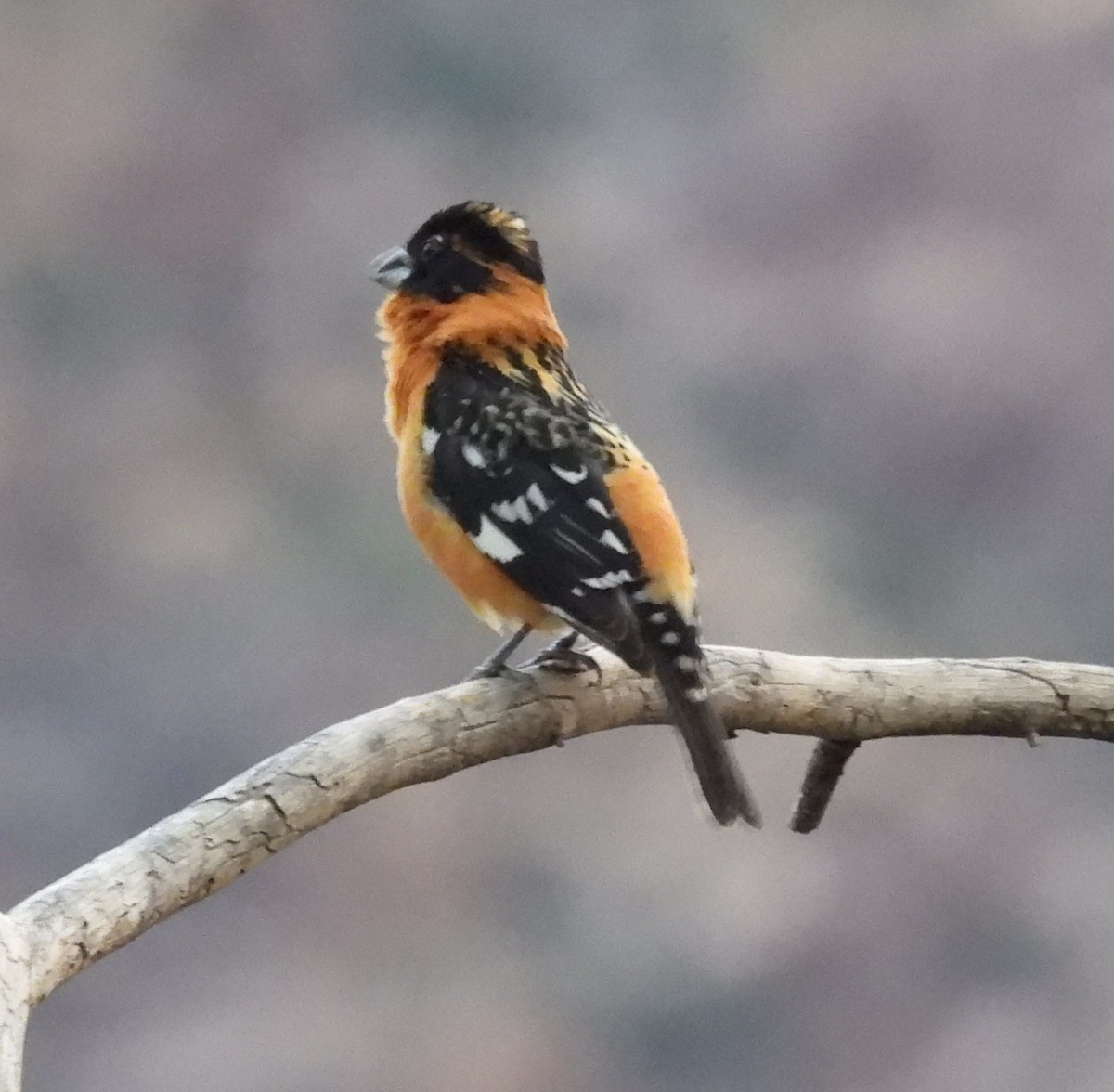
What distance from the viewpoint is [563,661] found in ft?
6.28

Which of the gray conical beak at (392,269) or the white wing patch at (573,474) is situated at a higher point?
the gray conical beak at (392,269)

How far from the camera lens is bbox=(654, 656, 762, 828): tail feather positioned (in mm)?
1770

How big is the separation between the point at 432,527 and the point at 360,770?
48 centimetres

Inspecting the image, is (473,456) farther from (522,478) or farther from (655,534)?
(655,534)

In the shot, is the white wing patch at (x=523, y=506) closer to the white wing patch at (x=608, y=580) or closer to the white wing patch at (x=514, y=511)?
the white wing patch at (x=514, y=511)

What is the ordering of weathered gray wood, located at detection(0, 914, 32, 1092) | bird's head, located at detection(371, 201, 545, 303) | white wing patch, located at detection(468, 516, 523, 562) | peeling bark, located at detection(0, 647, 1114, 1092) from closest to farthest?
weathered gray wood, located at detection(0, 914, 32, 1092) → peeling bark, located at detection(0, 647, 1114, 1092) → white wing patch, located at detection(468, 516, 523, 562) → bird's head, located at detection(371, 201, 545, 303)

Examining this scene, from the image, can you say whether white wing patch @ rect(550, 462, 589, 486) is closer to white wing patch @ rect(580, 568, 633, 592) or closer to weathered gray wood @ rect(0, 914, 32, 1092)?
white wing patch @ rect(580, 568, 633, 592)

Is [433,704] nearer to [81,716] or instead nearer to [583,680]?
[583,680]

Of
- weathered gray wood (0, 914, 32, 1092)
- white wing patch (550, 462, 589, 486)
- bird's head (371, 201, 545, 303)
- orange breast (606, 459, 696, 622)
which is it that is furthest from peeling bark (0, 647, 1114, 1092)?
bird's head (371, 201, 545, 303)

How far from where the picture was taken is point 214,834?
147cm

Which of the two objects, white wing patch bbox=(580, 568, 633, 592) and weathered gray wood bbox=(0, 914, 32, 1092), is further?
white wing patch bbox=(580, 568, 633, 592)

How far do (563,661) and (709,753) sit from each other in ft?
0.71

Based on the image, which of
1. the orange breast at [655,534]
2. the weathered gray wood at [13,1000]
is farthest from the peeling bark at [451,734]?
the orange breast at [655,534]

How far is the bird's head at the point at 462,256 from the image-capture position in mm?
2148
